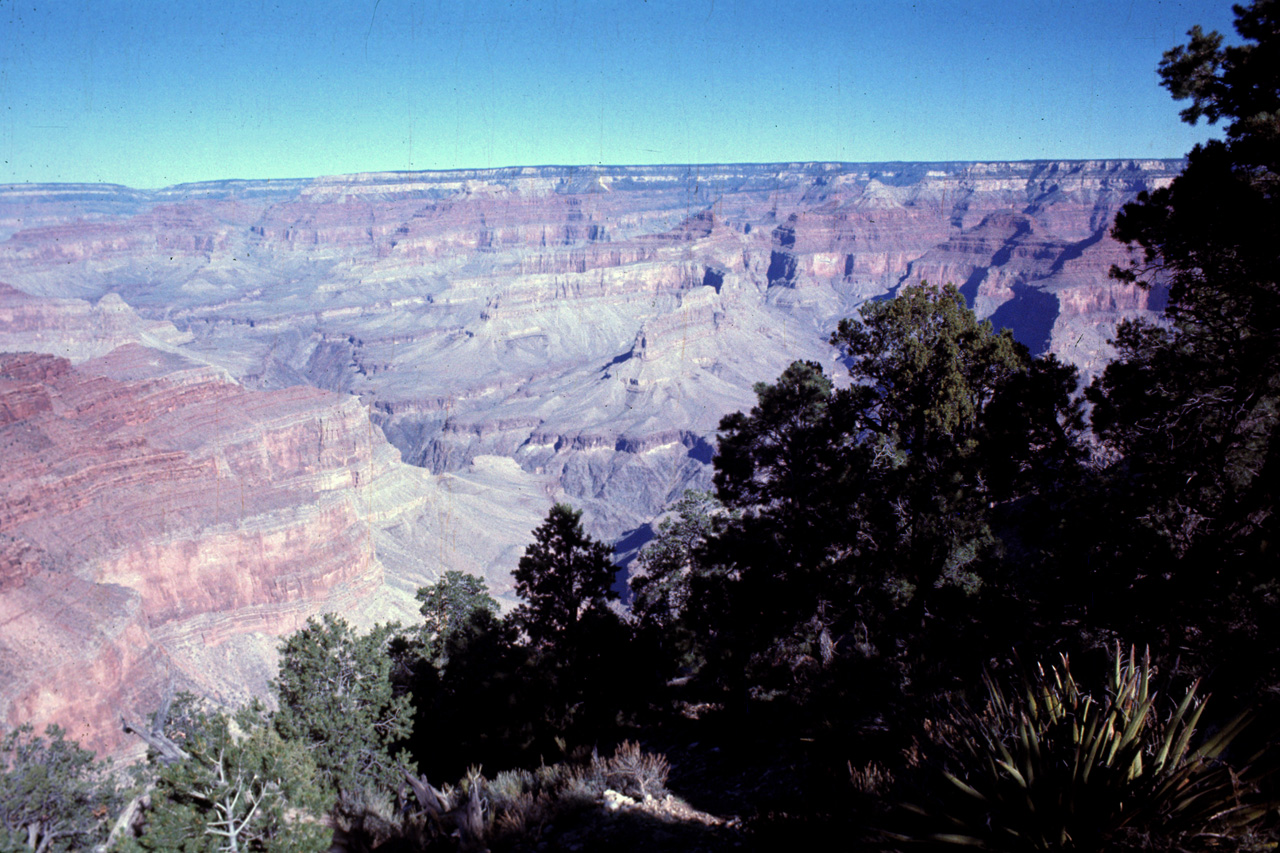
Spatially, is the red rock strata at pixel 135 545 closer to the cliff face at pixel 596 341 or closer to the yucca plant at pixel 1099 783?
the yucca plant at pixel 1099 783

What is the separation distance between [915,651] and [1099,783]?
26.5ft

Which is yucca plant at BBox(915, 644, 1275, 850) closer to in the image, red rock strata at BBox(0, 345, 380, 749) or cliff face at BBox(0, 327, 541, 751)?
red rock strata at BBox(0, 345, 380, 749)

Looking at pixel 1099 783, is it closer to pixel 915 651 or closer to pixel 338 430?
pixel 915 651

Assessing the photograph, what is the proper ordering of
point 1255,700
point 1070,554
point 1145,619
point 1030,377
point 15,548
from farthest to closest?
point 15,548
point 1030,377
point 1070,554
point 1145,619
point 1255,700

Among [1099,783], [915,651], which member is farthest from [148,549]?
[1099,783]

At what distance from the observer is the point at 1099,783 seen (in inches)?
173

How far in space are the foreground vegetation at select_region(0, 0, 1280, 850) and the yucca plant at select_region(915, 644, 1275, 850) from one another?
26 mm

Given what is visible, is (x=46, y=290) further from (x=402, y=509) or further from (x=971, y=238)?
(x=971, y=238)

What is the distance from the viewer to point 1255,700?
687cm

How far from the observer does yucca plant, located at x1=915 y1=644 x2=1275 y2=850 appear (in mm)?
3994

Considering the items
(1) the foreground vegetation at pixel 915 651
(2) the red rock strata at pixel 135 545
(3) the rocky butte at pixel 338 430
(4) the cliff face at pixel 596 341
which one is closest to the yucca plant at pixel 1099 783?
(1) the foreground vegetation at pixel 915 651

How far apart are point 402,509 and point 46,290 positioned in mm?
191577

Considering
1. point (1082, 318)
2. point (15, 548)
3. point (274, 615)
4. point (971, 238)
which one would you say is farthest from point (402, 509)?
point (971, 238)

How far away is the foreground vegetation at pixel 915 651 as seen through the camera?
16.6 ft
